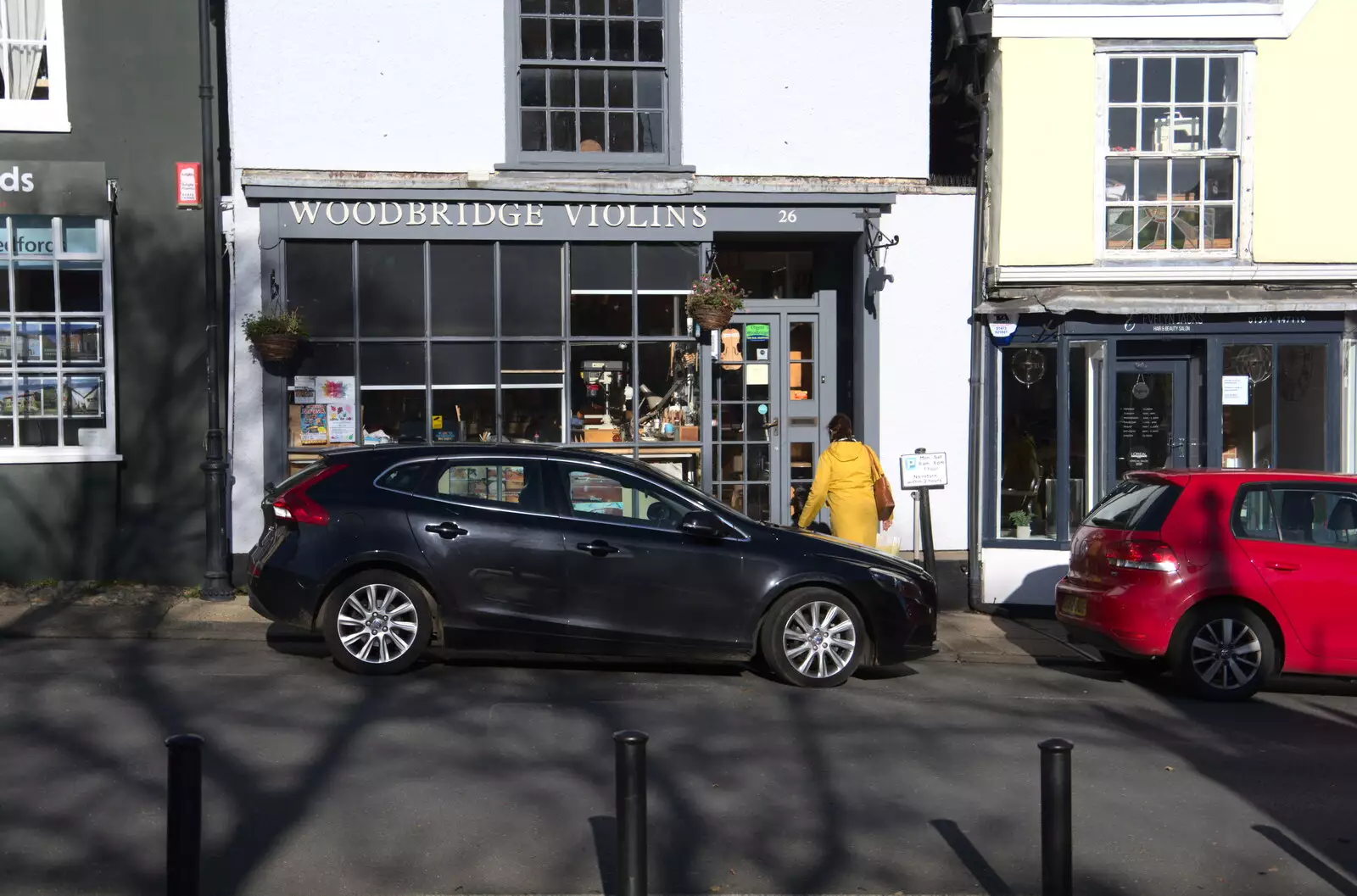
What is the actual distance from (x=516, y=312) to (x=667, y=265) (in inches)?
61.2

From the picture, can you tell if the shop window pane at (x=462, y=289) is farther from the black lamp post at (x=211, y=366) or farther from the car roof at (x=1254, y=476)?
the car roof at (x=1254, y=476)

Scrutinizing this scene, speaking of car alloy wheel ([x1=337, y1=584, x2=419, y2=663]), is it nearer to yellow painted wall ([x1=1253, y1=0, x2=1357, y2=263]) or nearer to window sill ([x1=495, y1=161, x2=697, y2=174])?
window sill ([x1=495, y1=161, x2=697, y2=174])

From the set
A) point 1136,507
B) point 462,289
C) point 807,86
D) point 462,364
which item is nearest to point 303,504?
point 462,364

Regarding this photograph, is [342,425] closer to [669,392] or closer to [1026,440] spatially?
[669,392]

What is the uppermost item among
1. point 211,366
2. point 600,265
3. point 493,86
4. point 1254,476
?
point 493,86

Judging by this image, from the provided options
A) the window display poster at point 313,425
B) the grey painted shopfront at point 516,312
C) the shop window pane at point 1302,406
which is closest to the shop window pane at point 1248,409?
the shop window pane at point 1302,406

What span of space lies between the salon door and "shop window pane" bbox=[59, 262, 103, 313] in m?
9.90

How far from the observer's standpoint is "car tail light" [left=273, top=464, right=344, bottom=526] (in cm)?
913

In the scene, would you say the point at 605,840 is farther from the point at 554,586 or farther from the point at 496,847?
the point at 554,586

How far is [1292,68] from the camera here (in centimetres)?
1327

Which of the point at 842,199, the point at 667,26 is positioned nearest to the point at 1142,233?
the point at 842,199

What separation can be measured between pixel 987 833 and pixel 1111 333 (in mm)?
8252

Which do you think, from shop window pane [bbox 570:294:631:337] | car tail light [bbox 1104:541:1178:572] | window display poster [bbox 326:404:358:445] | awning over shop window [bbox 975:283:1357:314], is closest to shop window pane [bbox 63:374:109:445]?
window display poster [bbox 326:404:358:445]

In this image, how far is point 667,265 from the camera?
1338cm
